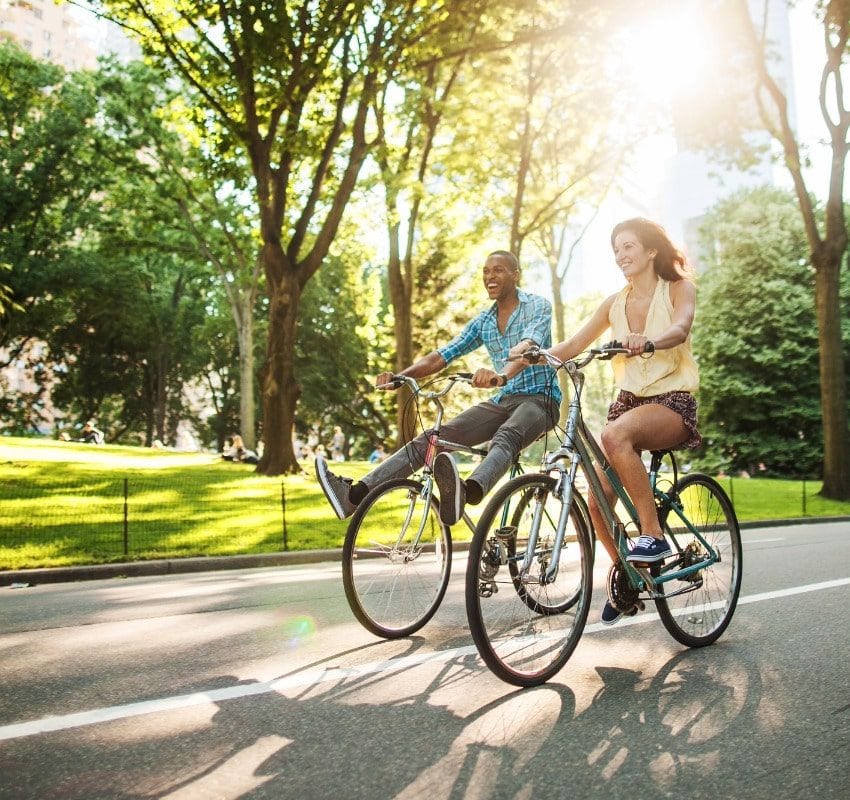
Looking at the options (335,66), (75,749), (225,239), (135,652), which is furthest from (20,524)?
(225,239)

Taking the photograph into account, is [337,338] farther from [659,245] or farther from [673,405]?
[673,405]

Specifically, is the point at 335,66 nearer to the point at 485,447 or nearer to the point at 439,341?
the point at 485,447

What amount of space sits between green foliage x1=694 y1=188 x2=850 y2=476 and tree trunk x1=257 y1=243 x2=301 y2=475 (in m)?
21.0

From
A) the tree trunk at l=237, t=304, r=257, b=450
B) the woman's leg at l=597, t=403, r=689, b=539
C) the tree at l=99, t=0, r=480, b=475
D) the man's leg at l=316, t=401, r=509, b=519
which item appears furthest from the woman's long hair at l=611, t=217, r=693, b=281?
the tree trunk at l=237, t=304, r=257, b=450

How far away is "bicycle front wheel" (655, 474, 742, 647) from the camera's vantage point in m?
4.68

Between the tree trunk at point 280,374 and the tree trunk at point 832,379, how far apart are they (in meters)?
11.6

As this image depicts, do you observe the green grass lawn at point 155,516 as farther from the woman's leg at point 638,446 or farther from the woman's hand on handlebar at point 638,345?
the woman's hand on handlebar at point 638,345

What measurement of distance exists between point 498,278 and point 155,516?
8.16 meters

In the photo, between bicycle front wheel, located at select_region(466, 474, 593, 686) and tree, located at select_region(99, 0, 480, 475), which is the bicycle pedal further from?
tree, located at select_region(99, 0, 480, 475)

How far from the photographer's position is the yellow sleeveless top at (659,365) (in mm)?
4598

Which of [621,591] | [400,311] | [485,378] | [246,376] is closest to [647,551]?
[621,591]

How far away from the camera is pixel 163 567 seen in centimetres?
959

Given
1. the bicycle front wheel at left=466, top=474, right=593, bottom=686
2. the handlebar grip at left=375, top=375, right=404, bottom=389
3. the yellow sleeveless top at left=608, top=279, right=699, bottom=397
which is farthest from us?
the handlebar grip at left=375, top=375, right=404, bottom=389

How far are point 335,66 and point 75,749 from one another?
615 inches
